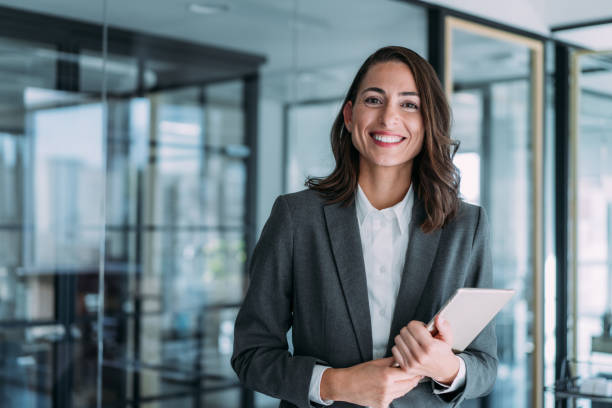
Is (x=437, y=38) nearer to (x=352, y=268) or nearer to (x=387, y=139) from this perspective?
(x=387, y=139)

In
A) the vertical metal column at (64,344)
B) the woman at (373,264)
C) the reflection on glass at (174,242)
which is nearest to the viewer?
the woman at (373,264)

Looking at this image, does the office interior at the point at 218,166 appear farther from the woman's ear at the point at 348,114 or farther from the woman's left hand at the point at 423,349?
the woman's left hand at the point at 423,349

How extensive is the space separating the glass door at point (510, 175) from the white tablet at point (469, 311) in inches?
100

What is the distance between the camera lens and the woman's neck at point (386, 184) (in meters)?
1.64

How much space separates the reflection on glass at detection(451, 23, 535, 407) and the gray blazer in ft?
8.07

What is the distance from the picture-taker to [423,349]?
1372mm

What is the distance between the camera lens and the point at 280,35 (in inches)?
139

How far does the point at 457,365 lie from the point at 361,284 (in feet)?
0.83

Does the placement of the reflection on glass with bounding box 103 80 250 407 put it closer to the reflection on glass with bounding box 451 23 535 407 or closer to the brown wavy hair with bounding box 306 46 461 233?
the reflection on glass with bounding box 451 23 535 407

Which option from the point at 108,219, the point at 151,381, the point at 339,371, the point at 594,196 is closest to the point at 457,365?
the point at 339,371

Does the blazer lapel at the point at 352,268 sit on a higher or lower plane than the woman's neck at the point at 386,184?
lower

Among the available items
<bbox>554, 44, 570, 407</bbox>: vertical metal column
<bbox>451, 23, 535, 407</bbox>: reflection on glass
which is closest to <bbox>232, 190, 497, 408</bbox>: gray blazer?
<bbox>451, 23, 535, 407</bbox>: reflection on glass

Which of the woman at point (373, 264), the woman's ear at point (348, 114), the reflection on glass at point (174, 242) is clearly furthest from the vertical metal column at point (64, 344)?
the woman's ear at point (348, 114)

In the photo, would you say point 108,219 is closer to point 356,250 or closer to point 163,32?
point 163,32
